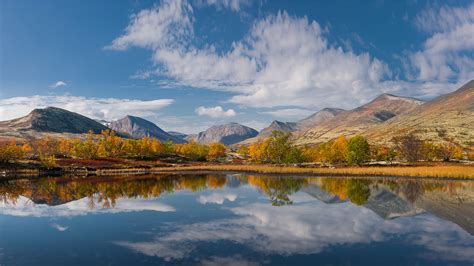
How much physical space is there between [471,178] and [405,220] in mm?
54780

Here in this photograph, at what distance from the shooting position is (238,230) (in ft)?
97.6

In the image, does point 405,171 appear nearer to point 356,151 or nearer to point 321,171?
Result: point 321,171

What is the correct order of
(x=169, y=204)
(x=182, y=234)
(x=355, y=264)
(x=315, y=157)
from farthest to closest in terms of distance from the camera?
(x=315, y=157) < (x=169, y=204) < (x=182, y=234) < (x=355, y=264)

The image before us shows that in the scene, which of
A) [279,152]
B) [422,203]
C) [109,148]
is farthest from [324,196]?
[109,148]

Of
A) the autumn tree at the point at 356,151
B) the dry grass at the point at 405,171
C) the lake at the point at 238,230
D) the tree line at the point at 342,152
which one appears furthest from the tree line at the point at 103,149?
the lake at the point at 238,230

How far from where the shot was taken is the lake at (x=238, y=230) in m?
22.1

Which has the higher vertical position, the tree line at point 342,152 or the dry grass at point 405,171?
the tree line at point 342,152

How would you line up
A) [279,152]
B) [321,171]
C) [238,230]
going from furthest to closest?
[279,152]
[321,171]
[238,230]

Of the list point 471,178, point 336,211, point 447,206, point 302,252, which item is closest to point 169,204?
point 336,211

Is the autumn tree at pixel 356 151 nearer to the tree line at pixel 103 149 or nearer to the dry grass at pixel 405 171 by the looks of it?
the dry grass at pixel 405 171

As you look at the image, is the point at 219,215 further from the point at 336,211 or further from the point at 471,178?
the point at 471,178

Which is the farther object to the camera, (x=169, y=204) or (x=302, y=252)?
(x=169, y=204)

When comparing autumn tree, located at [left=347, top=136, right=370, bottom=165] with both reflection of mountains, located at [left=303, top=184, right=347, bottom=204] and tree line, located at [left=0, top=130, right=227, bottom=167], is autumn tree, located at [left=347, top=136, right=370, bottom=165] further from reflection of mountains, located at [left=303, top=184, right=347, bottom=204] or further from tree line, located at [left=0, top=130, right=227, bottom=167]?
tree line, located at [left=0, top=130, right=227, bottom=167]

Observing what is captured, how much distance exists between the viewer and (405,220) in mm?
34406
